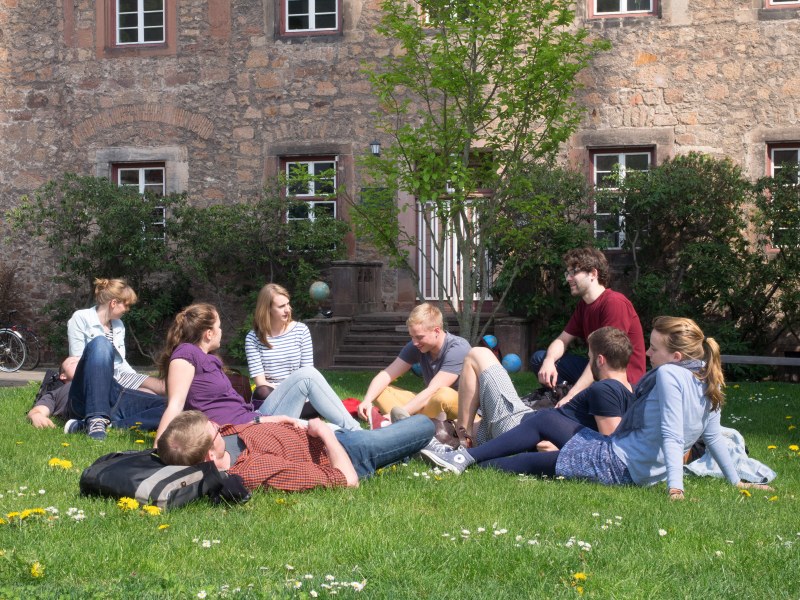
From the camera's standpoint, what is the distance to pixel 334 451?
5.77 metres

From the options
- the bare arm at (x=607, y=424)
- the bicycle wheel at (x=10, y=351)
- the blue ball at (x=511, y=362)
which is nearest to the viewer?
the bare arm at (x=607, y=424)

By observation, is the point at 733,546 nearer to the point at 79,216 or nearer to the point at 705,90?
the point at 705,90

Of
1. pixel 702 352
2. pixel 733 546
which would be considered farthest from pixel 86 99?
pixel 733 546

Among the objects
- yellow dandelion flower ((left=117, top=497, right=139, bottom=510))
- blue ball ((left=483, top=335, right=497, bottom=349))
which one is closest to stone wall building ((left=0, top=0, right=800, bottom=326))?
blue ball ((left=483, top=335, right=497, bottom=349))

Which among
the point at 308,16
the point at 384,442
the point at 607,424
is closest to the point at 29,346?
the point at 308,16

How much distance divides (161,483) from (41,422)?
11.4 feet

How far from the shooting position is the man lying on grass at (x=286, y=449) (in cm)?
525

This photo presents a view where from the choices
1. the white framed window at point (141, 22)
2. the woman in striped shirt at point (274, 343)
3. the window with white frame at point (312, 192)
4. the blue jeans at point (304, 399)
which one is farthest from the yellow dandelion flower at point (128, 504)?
the white framed window at point (141, 22)

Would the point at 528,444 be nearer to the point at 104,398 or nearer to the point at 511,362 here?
the point at 104,398

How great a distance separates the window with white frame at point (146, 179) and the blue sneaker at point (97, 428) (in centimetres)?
948

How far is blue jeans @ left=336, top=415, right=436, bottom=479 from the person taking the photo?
604 centimetres

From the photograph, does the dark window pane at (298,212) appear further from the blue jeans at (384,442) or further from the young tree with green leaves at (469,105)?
the blue jeans at (384,442)

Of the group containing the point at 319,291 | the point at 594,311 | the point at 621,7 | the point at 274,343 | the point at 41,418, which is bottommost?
the point at 41,418

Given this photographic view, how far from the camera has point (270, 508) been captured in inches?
202
